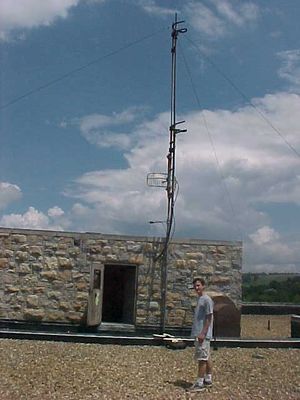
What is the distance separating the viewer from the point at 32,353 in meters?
11.3


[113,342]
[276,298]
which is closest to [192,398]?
[113,342]

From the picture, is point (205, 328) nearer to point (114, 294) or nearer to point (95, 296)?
point (95, 296)

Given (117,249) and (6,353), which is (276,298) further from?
(6,353)

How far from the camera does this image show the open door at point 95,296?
14.9 m

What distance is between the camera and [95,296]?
15062 mm

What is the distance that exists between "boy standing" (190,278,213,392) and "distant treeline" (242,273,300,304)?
22099 millimetres

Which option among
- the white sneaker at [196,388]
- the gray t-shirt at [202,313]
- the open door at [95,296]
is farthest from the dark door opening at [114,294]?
the white sneaker at [196,388]

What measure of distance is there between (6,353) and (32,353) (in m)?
0.44

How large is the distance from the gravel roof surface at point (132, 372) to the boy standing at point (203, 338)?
0.64ft

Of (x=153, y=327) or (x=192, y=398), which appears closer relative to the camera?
(x=192, y=398)

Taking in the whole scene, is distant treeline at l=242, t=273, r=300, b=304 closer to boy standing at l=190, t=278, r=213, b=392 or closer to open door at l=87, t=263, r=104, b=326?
open door at l=87, t=263, r=104, b=326

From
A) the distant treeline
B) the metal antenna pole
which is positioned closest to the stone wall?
the metal antenna pole

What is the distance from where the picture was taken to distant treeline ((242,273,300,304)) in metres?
33.8

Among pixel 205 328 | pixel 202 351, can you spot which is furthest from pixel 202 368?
pixel 205 328
